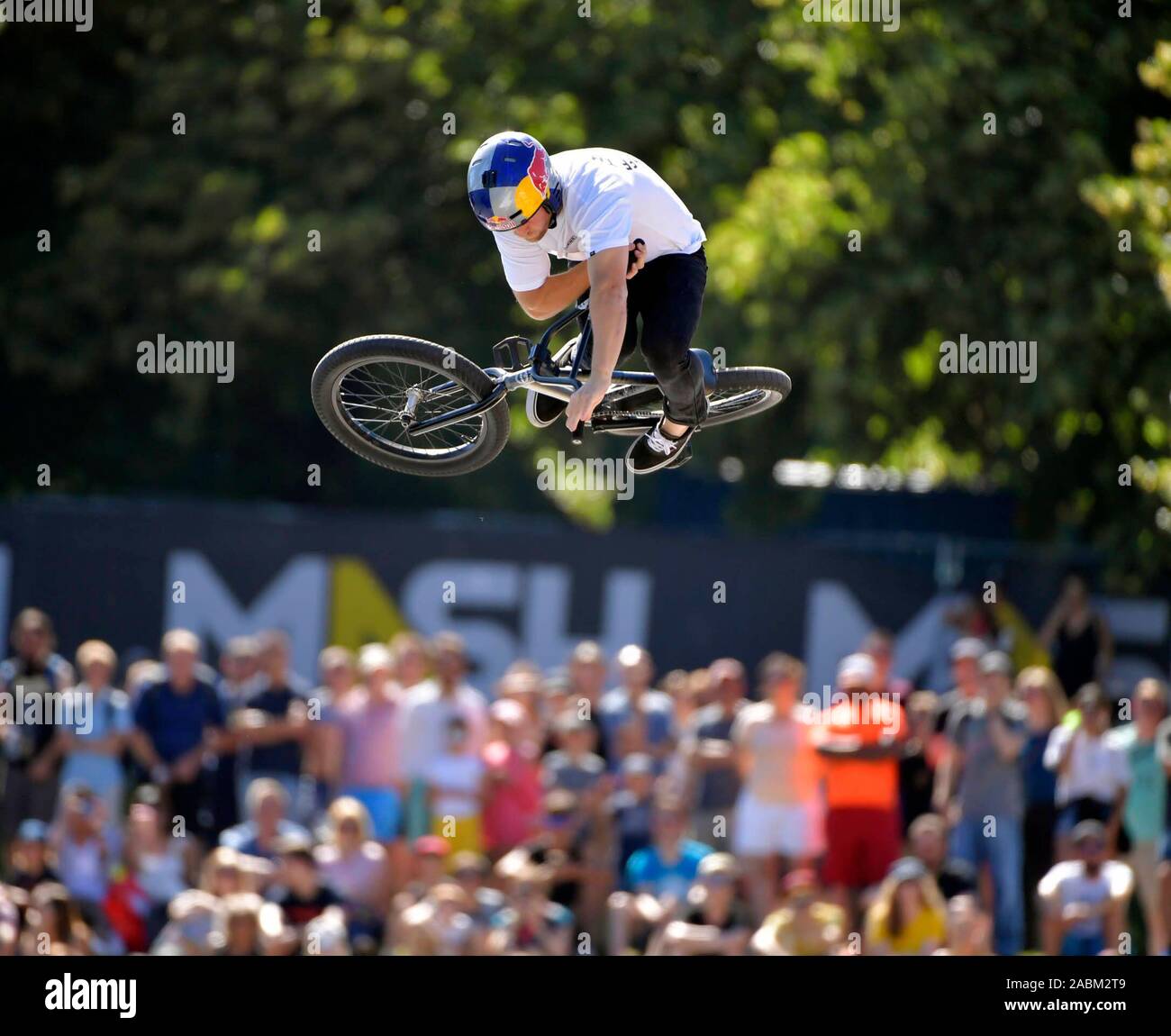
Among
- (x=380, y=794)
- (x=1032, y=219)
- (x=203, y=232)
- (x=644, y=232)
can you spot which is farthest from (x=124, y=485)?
(x=644, y=232)

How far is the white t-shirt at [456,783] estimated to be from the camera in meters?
12.6

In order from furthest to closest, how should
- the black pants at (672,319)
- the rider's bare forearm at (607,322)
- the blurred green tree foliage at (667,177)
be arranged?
1. the blurred green tree foliage at (667,177)
2. the black pants at (672,319)
3. the rider's bare forearm at (607,322)

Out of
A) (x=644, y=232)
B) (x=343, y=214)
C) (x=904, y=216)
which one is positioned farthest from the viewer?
(x=343, y=214)

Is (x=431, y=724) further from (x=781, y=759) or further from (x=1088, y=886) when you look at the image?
(x=1088, y=886)

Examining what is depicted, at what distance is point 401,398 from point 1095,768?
228 inches

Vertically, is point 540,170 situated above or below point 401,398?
above

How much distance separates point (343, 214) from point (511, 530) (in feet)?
15.2

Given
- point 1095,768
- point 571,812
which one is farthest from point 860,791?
point 571,812

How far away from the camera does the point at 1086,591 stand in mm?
14672

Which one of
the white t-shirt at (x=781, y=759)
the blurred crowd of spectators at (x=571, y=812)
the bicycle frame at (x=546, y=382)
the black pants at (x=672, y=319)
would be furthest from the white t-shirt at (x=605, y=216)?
the white t-shirt at (x=781, y=759)

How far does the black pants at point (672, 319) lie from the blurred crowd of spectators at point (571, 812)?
4.25 metres

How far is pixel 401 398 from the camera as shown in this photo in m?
8.54

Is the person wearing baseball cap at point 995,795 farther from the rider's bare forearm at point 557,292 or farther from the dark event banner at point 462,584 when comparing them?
the rider's bare forearm at point 557,292
